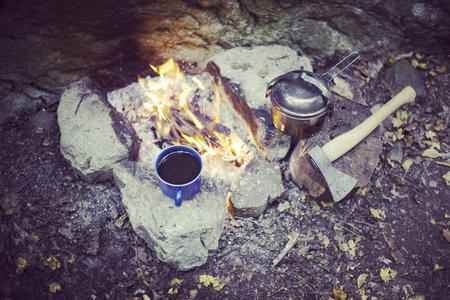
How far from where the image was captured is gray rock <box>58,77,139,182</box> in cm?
280

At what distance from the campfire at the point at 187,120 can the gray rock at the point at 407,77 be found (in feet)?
7.26

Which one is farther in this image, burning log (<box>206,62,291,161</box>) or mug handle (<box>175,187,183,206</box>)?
burning log (<box>206,62,291,161</box>)

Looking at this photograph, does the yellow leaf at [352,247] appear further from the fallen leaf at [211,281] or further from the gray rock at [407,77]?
the gray rock at [407,77]

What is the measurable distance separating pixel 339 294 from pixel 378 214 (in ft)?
3.10

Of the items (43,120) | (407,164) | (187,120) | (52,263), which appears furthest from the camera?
(407,164)

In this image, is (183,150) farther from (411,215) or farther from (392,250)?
(411,215)

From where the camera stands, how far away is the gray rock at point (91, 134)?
9.19 feet

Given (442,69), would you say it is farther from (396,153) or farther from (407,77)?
(396,153)

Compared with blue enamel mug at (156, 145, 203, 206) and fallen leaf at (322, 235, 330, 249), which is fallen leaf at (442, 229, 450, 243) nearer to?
fallen leaf at (322, 235, 330, 249)

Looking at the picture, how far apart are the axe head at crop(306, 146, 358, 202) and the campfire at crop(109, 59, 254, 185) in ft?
2.61

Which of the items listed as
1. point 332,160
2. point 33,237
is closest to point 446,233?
point 332,160

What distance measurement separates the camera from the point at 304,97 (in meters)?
2.66

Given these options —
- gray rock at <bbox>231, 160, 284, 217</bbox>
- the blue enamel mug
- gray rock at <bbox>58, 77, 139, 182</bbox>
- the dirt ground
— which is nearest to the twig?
the dirt ground

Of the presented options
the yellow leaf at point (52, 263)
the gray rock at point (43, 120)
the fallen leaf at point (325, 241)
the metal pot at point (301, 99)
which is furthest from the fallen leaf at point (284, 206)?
the gray rock at point (43, 120)
